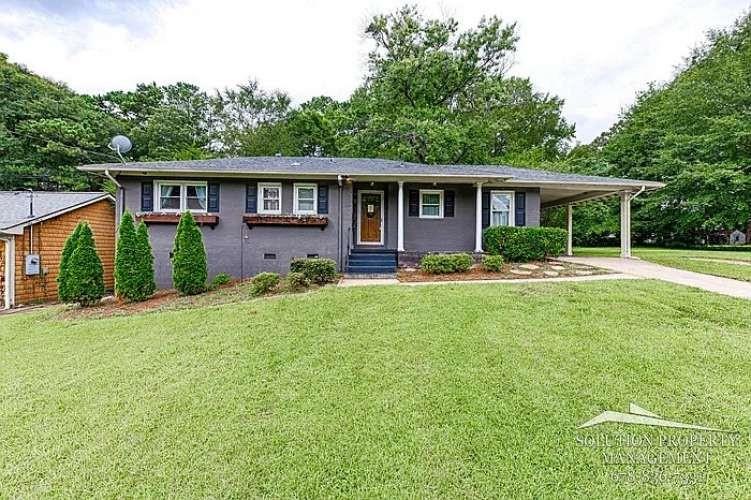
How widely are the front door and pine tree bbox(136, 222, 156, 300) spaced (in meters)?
5.63

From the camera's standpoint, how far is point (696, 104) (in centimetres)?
2019

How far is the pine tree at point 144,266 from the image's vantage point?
A: 8047 mm

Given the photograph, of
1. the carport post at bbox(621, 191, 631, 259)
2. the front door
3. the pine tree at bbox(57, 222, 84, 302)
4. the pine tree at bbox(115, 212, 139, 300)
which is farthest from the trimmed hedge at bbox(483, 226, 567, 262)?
the pine tree at bbox(57, 222, 84, 302)

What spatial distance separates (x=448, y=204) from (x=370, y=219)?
2427 millimetres

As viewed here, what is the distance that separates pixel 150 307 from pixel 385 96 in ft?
56.1

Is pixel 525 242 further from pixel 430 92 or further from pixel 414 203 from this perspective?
pixel 430 92

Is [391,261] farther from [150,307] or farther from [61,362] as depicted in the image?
[61,362]

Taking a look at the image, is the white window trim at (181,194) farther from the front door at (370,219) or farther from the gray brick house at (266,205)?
the front door at (370,219)

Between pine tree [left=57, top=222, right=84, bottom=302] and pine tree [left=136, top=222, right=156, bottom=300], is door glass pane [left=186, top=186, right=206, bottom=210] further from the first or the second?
pine tree [left=57, top=222, right=84, bottom=302]

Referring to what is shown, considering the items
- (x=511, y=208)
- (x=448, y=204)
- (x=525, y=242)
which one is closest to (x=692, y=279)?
(x=525, y=242)

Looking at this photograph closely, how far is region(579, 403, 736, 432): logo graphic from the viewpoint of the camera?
2837mm

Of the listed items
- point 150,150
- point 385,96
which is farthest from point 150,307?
point 150,150

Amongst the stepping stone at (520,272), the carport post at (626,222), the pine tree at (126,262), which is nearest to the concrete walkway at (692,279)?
the stepping stone at (520,272)

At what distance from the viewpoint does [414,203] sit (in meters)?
11.4
